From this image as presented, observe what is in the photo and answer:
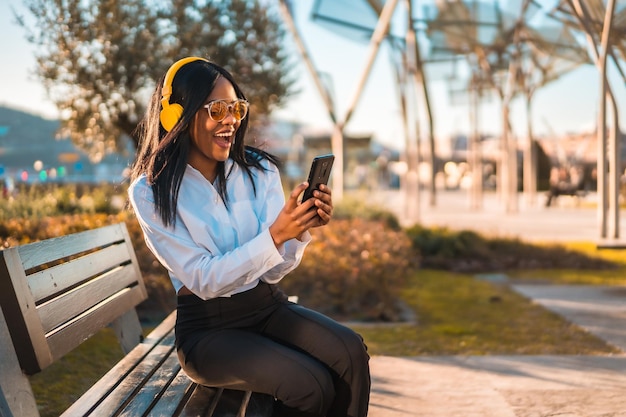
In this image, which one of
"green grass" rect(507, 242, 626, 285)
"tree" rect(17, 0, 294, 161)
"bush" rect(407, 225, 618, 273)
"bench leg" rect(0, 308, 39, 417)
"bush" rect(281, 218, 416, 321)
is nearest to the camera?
"bench leg" rect(0, 308, 39, 417)

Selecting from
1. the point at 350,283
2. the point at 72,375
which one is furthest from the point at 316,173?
the point at 350,283

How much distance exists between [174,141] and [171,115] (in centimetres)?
10

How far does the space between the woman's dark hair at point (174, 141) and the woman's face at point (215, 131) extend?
0.02 m

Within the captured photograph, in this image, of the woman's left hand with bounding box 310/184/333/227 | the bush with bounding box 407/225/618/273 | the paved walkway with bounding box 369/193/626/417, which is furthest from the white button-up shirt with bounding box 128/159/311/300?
the bush with bounding box 407/225/618/273

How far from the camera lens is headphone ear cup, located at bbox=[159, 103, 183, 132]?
9.31ft

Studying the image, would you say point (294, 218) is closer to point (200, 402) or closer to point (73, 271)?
point (200, 402)

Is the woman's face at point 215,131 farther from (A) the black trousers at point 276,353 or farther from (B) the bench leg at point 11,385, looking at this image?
(B) the bench leg at point 11,385

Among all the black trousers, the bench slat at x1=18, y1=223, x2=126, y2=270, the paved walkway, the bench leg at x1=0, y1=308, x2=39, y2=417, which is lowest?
the paved walkway

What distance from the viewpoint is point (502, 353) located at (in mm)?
5215

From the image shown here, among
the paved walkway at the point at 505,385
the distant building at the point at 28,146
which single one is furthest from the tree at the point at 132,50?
the paved walkway at the point at 505,385

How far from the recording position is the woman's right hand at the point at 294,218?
259 cm

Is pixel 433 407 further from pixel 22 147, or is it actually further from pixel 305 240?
pixel 22 147

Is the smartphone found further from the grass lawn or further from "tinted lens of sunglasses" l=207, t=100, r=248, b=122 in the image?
the grass lawn

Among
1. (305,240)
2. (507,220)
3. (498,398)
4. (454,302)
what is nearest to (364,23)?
(507,220)
